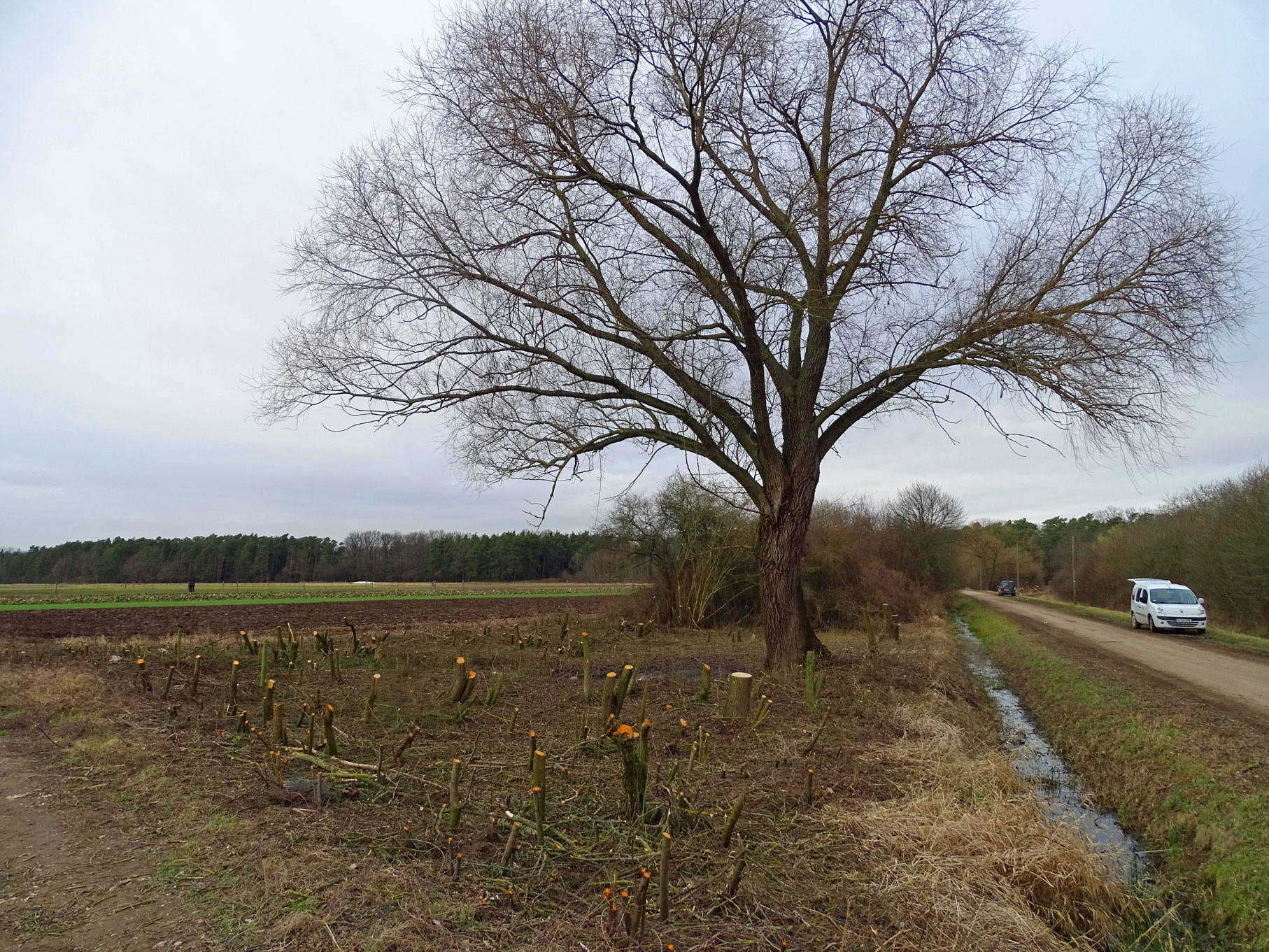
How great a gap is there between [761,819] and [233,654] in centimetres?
1020

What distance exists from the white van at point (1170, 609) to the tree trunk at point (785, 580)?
16482 mm

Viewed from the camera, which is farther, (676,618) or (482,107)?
(676,618)

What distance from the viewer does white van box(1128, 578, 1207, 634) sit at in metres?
21.3

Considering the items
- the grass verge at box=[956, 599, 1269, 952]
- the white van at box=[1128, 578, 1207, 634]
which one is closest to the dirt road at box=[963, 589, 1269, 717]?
the white van at box=[1128, 578, 1207, 634]

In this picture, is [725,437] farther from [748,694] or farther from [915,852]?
[915,852]

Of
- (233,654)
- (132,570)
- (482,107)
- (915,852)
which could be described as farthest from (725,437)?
(132,570)

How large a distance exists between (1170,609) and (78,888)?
25447 mm

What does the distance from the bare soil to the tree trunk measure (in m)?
8.15

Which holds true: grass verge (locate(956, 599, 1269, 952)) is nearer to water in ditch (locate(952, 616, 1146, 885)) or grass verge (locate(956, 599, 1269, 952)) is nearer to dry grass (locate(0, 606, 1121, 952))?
water in ditch (locate(952, 616, 1146, 885))

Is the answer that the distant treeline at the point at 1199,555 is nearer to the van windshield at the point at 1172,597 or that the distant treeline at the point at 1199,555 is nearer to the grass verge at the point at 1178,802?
the van windshield at the point at 1172,597

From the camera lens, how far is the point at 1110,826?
7.40m

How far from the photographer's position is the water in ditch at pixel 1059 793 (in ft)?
20.6

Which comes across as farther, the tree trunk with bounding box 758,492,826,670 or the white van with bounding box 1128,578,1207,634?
the white van with bounding box 1128,578,1207,634

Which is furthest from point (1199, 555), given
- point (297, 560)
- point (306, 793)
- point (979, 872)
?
point (297, 560)
